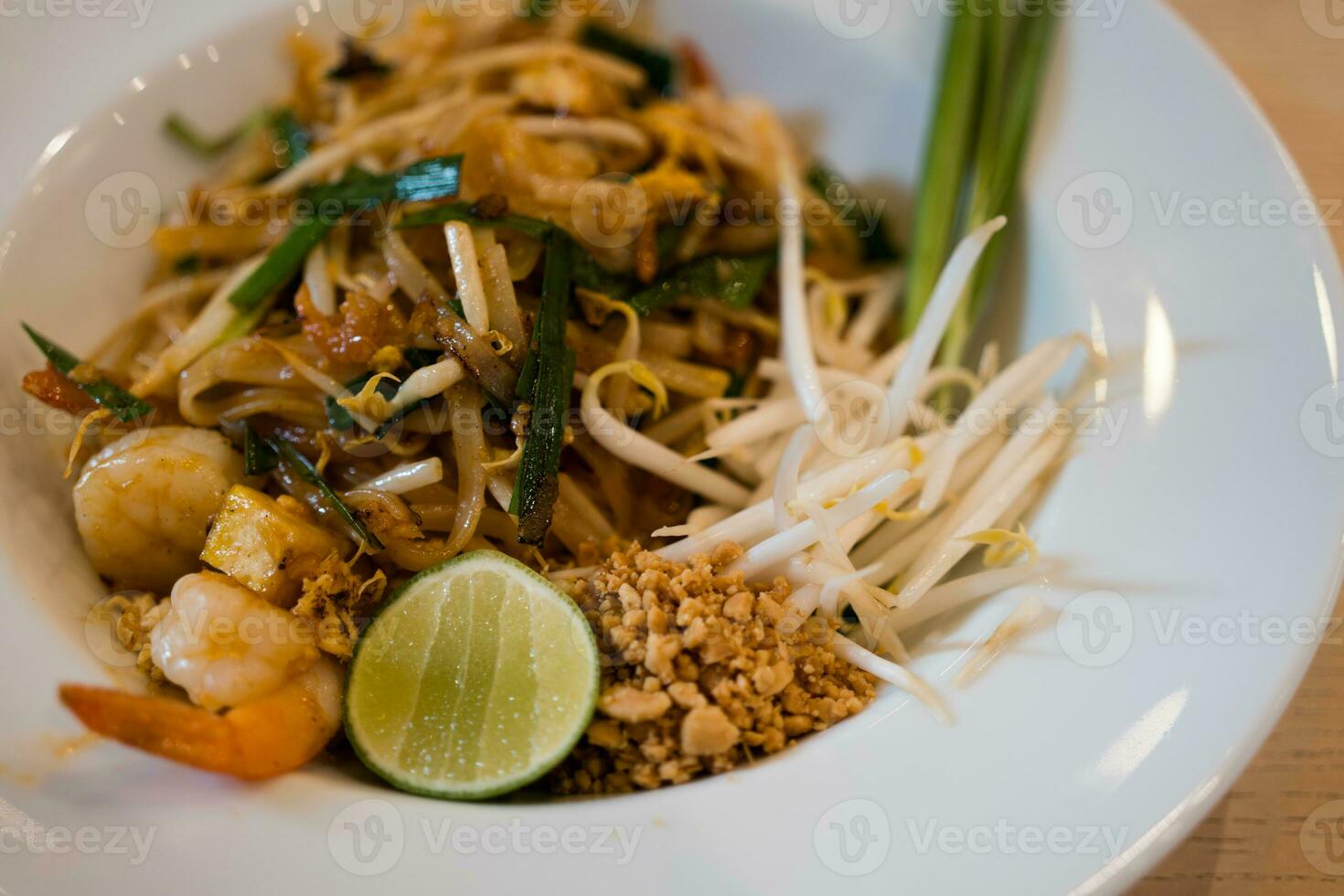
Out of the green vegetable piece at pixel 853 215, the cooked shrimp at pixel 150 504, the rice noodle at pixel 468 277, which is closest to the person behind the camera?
the cooked shrimp at pixel 150 504

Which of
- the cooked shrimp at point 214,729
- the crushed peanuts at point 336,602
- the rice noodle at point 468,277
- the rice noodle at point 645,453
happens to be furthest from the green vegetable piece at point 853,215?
the cooked shrimp at point 214,729

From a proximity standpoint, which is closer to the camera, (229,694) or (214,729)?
(214,729)

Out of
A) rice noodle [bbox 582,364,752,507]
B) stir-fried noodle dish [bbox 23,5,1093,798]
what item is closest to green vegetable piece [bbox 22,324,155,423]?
stir-fried noodle dish [bbox 23,5,1093,798]

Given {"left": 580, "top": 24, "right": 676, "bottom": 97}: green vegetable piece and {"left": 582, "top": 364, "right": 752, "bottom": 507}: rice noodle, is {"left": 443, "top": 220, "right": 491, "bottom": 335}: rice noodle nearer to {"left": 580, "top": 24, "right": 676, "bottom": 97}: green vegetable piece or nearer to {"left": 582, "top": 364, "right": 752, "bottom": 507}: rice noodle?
{"left": 582, "top": 364, "right": 752, "bottom": 507}: rice noodle

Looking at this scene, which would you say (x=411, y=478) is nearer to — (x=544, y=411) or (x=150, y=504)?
(x=544, y=411)

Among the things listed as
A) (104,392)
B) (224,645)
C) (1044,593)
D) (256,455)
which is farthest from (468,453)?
(1044,593)

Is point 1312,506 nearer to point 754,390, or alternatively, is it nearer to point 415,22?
point 754,390

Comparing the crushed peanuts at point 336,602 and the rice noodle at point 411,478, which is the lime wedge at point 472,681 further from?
the rice noodle at point 411,478
